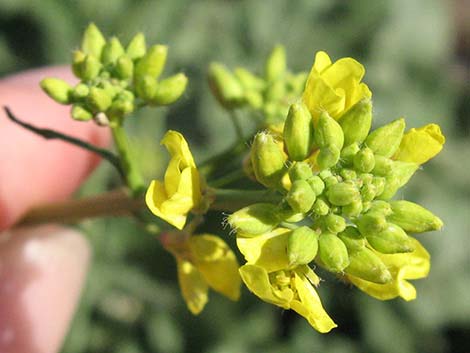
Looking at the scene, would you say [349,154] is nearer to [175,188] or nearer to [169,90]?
[175,188]

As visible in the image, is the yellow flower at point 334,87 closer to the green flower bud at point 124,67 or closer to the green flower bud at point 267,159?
the green flower bud at point 267,159

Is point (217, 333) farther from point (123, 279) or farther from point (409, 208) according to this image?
point (409, 208)

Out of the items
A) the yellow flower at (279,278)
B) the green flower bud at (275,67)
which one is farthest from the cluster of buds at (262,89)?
the yellow flower at (279,278)

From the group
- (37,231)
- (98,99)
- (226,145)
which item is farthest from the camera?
(226,145)

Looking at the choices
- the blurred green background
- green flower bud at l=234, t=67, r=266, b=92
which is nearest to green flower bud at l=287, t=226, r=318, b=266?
green flower bud at l=234, t=67, r=266, b=92

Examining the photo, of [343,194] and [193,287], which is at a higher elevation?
[343,194]

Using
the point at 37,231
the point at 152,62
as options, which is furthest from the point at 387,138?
the point at 37,231
